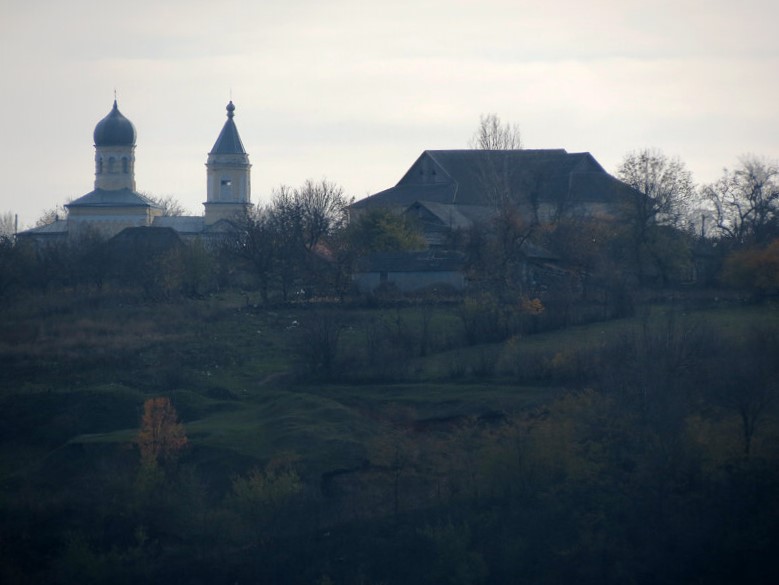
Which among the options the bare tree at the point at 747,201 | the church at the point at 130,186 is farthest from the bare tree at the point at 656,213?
the church at the point at 130,186

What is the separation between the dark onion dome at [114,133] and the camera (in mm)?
67625

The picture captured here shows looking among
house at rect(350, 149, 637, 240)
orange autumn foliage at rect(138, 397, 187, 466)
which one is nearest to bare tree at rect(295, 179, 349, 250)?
A: house at rect(350, 149, 637, 240)

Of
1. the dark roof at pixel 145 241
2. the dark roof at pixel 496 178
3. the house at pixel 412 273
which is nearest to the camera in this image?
the house at pixel 412 273

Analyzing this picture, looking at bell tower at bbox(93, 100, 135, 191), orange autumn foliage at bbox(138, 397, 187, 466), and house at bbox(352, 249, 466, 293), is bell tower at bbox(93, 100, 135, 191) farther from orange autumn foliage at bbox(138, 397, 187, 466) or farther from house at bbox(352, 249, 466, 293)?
orange autumn foliage at bbox(138, 397, 187, 466)

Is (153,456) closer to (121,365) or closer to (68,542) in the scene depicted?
(68,542)

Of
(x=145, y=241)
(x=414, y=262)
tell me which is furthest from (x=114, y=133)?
(x=414, y=262)

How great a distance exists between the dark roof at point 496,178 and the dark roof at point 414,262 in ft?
40.6

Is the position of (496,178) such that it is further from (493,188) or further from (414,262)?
(414,262)

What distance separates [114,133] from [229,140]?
705 cm

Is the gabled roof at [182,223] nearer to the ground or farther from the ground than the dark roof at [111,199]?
nearer to the ground

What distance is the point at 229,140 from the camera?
68312 millimetres

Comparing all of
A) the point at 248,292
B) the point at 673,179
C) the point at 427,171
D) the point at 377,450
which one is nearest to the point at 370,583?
the point at 377,450

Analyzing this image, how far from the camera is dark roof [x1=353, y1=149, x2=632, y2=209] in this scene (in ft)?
172

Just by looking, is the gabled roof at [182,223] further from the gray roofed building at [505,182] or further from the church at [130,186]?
the gray roofed building at [505,182]
